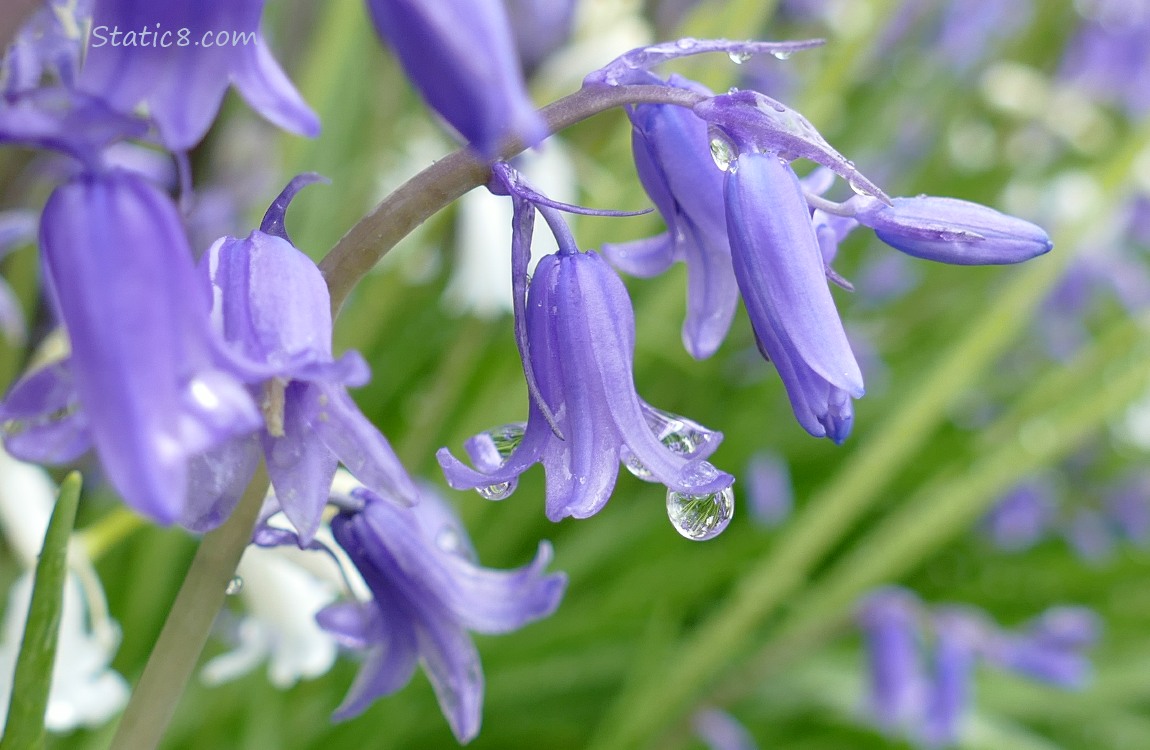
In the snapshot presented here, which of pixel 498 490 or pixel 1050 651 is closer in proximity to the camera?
pixel 498 490

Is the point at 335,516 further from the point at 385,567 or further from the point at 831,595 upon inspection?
the point at 831,595

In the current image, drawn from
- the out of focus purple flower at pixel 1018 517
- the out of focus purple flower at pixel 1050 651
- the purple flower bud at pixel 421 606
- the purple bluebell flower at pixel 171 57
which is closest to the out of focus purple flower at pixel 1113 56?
the out of focus purple flower at pixel 1018 517

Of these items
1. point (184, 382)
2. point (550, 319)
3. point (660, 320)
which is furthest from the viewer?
point (660, 320)

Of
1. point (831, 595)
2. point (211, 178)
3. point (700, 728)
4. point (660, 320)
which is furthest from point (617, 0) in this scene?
point (700, 728)

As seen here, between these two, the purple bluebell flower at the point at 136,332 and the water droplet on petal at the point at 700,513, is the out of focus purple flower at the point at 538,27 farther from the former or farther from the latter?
the purple bluebell flower at the point at 136,332

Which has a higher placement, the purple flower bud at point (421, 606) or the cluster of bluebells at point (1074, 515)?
the purple flower bud at point (421, 606)

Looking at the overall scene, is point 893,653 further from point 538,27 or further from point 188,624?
point 538,27

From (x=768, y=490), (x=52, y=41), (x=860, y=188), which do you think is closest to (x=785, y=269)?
(x=860, y=188)
